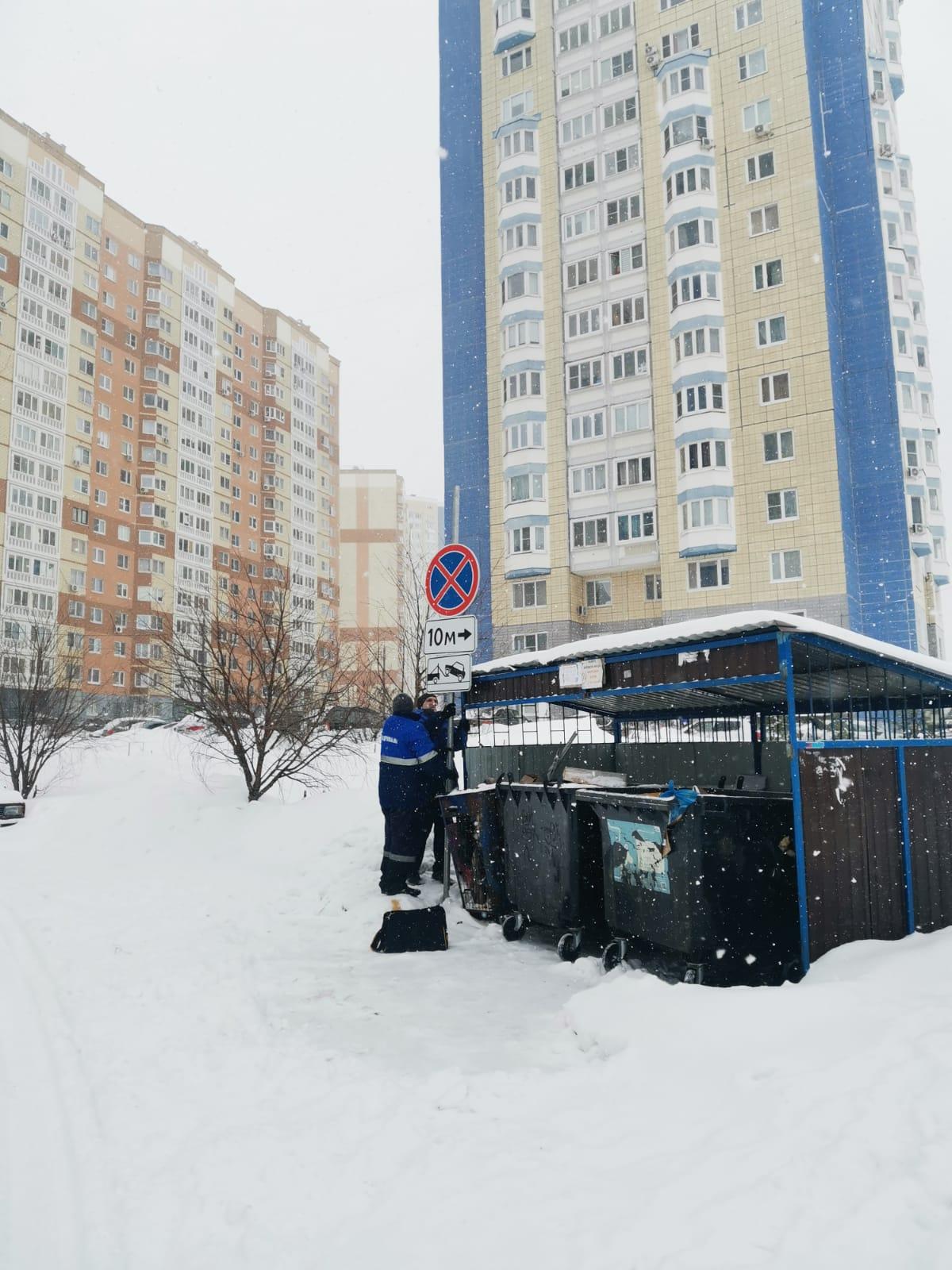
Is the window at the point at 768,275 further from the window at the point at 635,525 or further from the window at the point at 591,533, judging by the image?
the window at the point at 591,533

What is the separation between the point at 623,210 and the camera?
3788cm

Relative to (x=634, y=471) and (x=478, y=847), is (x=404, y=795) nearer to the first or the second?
(x=478, y=847)

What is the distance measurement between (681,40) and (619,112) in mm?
3506

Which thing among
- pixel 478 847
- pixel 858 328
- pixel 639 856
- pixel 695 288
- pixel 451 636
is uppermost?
pixel 695 288

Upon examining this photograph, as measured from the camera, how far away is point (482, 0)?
138ft

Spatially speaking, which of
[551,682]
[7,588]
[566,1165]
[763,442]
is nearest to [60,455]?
[7,588]

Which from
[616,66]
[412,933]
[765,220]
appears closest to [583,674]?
[412,933]

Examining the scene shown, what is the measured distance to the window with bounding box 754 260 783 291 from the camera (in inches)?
1328

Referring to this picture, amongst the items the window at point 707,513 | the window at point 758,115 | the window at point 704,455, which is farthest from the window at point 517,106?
the window at point 707,513

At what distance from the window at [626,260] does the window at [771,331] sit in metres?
6.38

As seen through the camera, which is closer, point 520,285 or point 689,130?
point 689,130

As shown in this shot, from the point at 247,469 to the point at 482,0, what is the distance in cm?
4368

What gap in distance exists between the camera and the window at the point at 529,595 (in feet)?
124

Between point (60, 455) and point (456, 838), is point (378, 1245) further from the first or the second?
point (60, 455)
